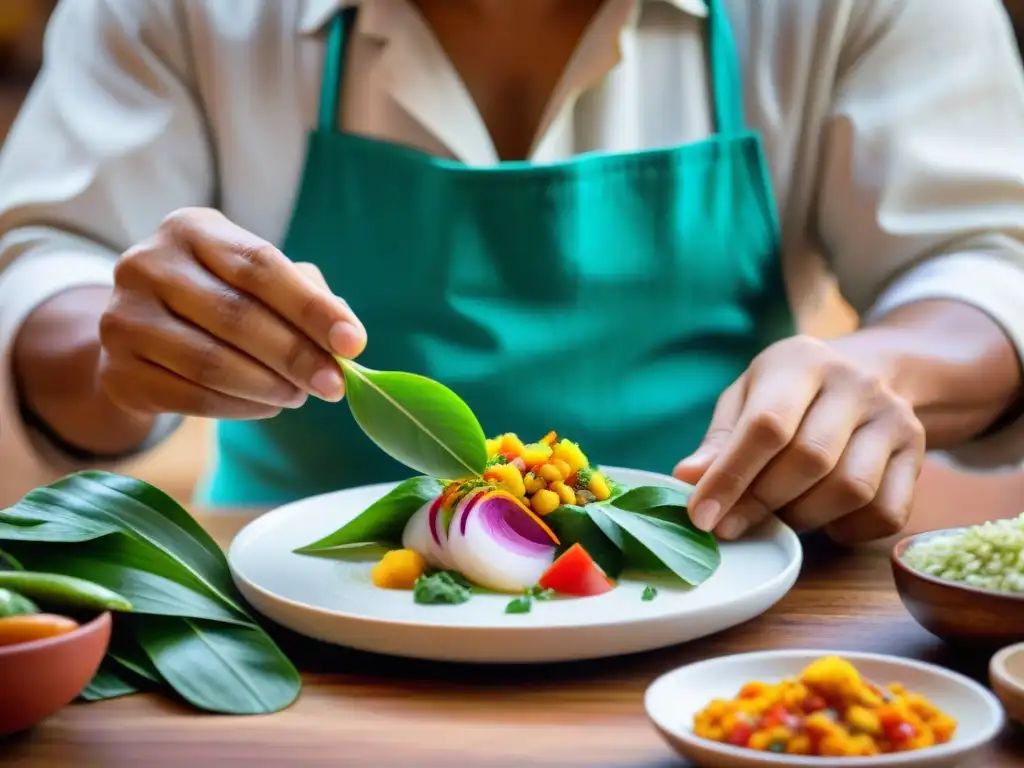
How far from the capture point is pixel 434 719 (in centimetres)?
73

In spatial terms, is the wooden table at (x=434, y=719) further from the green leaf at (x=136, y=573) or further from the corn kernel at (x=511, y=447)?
the corn kernel at (x=511, y=447)

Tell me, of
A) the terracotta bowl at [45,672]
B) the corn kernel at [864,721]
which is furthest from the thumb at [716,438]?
the terracotta bowl at [45,672]

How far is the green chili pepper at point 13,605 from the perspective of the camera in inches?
26.6

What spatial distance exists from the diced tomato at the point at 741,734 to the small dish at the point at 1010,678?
17cm

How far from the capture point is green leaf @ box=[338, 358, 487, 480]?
911 mm

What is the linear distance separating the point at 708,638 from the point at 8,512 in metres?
0.54

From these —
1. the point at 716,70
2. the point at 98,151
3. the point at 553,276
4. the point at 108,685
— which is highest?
the point at 716,70

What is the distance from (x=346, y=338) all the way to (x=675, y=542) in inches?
12.2

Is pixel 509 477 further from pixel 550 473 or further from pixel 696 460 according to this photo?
pixel 696 460

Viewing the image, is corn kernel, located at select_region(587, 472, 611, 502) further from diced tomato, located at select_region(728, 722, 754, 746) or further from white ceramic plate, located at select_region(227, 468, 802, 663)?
diced tomato, located at select_region(728, 722, 754, 746)

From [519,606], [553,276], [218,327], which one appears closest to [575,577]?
[519,606]

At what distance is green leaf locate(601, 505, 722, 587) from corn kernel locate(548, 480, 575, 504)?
3cm

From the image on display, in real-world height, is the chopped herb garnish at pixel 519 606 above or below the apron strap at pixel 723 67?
below

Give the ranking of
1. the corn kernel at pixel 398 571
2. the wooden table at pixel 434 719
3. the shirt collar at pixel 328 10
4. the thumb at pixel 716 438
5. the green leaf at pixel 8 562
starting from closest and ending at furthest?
1. the wooden table at pixel 434 719
2. the green leaf at pixel 8 562
3. the corn kernel at pixel 398 571
4. the thumb at pixel 716 438
5. the shirt collar at pixel 328 10
